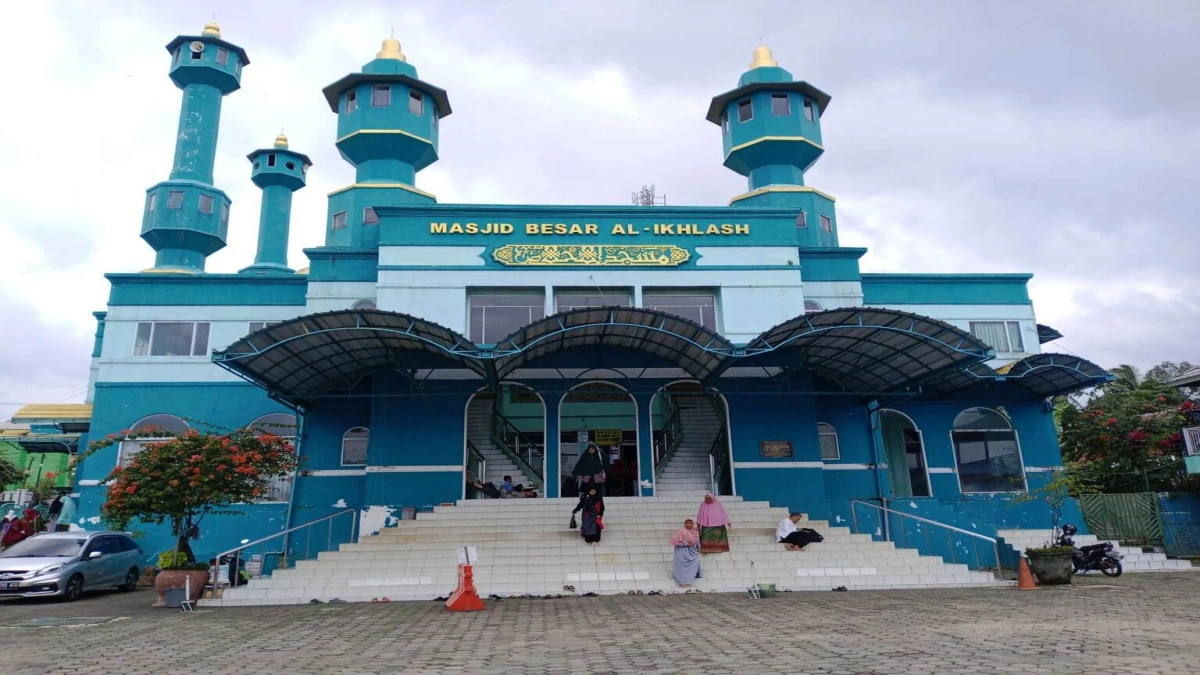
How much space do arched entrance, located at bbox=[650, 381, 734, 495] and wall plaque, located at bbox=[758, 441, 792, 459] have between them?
816mm

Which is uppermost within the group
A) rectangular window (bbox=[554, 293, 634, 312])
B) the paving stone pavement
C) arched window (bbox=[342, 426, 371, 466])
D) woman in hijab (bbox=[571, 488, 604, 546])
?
rectangular window (bbox=[554, 293, 634, 312])

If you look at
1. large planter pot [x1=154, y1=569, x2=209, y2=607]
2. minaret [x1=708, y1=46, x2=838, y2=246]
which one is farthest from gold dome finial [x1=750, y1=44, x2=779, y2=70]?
large planter pot [x1=154, y1=569, x2=209, y2=607]

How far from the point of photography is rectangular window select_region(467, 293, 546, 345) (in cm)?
2038

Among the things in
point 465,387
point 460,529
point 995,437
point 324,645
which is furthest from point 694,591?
point 995,437

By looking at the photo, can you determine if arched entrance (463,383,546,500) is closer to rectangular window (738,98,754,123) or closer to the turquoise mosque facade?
the turquoise mosque facade

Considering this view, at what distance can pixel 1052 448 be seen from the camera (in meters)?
21.5

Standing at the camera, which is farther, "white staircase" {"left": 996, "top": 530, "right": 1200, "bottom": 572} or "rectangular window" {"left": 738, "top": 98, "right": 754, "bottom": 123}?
"rectangular window" {"left": 738, "top": 98, "right": 754, "bottom": 123}

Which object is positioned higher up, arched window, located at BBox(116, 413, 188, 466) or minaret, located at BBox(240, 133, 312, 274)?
minaret, located at BBox(240, 133, 312, 274)

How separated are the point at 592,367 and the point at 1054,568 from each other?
1046 centimetres

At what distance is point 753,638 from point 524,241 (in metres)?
14.2

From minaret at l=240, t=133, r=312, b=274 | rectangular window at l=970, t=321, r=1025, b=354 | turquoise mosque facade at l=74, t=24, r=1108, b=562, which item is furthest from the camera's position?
minaret at l=240, t=133, r=312, b=274

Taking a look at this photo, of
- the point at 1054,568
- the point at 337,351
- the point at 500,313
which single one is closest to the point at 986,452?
the point at 1054,568

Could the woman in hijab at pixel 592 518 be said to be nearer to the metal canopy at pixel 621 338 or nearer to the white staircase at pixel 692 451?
the metal canopy at pixel 621 338

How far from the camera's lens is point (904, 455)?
22953 mm
